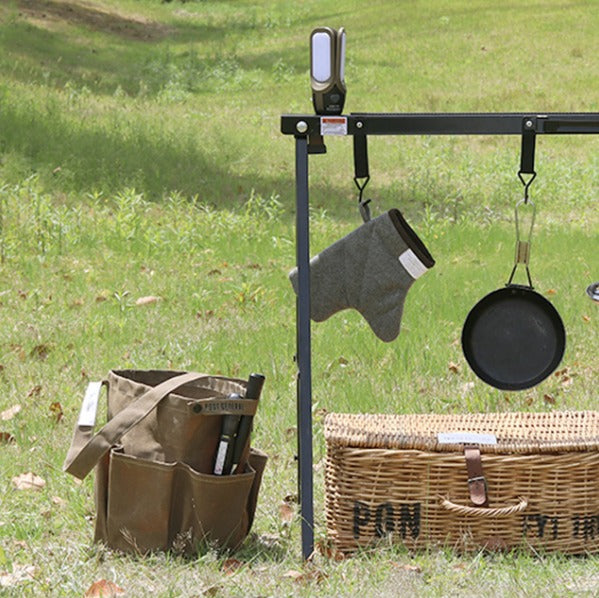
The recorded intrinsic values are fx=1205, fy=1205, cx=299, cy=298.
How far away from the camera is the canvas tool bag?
3.83 metres

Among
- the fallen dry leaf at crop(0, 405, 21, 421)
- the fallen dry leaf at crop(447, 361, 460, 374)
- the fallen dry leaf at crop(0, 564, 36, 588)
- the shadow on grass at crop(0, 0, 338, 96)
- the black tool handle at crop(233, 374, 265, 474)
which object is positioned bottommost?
the fallen dry leaf at crop(0, 564, 36, 588)

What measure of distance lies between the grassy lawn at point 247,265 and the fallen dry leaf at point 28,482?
43mm

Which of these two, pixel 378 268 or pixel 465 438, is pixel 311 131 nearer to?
pixel 378 268

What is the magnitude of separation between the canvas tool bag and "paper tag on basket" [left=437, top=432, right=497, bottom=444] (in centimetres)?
64

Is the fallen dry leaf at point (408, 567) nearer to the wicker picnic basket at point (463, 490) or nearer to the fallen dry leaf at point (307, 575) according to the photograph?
the wicker picnic basket at point (463, 490)

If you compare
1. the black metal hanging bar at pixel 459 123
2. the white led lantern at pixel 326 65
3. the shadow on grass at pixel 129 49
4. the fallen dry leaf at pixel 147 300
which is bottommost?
the fallen dry leaf at pixel 147 300

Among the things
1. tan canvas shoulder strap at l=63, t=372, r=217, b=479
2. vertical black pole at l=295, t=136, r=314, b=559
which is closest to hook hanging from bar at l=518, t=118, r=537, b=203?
vertical black pole at l=295, t=136, r=314, b=559

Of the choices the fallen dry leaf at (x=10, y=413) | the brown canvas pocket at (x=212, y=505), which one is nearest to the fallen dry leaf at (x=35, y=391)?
the fallen dry leaf at (x=10, y=413)

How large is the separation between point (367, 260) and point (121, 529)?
1184 mm

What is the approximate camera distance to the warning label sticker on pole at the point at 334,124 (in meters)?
3.78

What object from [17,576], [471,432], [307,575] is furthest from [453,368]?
[17,576]

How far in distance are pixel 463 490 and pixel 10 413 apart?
2.36 m

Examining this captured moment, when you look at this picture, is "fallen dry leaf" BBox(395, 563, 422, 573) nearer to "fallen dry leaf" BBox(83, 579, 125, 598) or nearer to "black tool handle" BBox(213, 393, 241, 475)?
"black tool handle" BBox(213, 393, 241, 475)

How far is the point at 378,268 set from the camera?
391 cm
